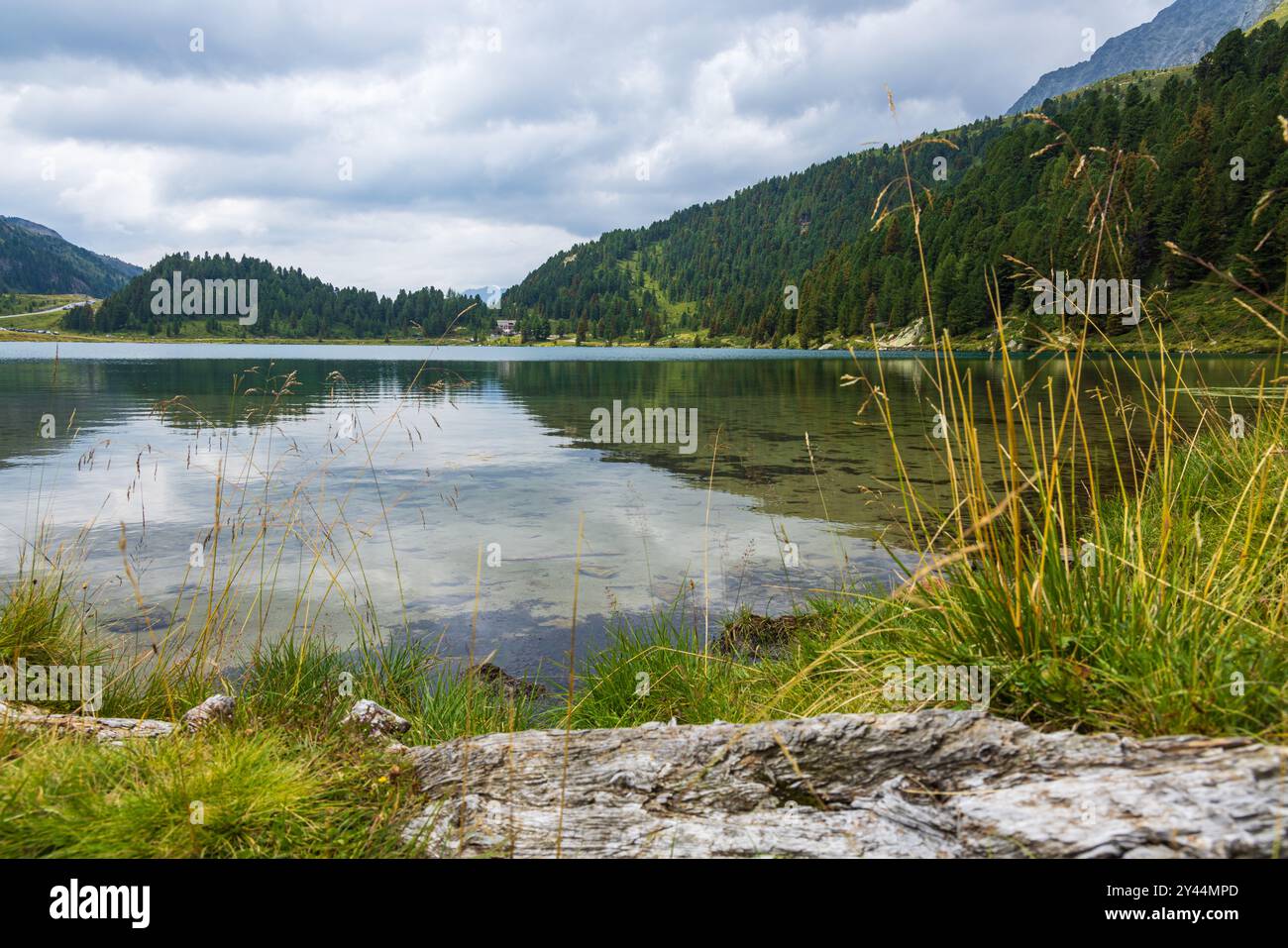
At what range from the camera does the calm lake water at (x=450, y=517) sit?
24.2 feet

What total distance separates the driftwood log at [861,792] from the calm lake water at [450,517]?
0.82 meters

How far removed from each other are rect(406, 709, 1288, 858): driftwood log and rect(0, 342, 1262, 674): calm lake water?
2.71 ft

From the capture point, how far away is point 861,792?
2.51 metres

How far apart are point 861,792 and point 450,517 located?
10754 mm

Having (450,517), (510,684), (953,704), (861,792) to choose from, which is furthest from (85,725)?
(450,517)

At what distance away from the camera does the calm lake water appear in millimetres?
7371

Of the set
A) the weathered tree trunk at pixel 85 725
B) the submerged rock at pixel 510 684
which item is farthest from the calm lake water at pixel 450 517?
the weathered tree trunk at pixel 85 725

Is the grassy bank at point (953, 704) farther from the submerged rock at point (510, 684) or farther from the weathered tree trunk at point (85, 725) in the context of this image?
the submerged rock at point (510, 684)

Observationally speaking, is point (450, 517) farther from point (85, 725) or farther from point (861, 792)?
point (861, 792)

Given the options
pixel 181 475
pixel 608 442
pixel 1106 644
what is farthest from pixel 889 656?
pixel 608 442
